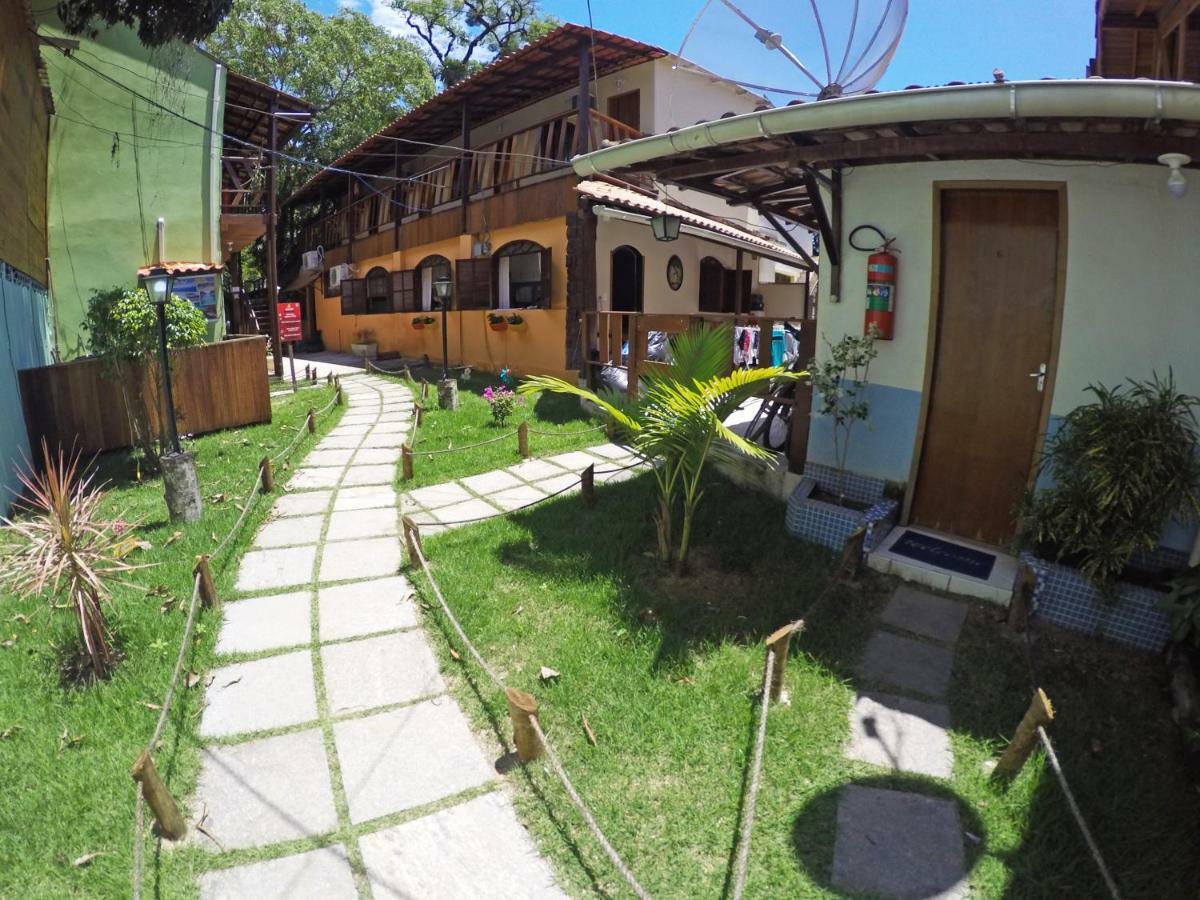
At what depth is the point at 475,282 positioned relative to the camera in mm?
13508

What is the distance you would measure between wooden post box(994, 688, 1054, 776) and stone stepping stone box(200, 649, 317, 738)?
3279 millimetres

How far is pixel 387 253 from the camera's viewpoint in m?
18.0

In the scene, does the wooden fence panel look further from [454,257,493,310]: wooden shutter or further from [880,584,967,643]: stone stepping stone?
[880,584,967,643]: stone stepping stone

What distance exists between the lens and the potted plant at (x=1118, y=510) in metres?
3.69

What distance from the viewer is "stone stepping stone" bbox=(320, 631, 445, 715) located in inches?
138

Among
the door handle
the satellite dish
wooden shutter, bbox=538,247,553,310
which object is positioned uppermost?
the satellite dish

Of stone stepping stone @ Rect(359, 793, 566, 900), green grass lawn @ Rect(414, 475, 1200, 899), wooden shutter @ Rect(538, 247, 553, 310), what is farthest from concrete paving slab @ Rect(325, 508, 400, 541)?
wooden shutter @ Rect(538, 247, 553, 310)

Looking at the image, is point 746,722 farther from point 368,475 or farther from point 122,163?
point 122,163

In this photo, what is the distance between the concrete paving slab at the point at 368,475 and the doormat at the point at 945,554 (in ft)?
16.5

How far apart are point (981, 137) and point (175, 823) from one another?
17.3 ft

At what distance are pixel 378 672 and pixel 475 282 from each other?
35.8 ft

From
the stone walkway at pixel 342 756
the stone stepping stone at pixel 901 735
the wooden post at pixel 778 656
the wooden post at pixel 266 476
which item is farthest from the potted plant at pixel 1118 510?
the wooden post at pixel 266 476

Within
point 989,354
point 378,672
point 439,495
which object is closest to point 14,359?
point 439,495

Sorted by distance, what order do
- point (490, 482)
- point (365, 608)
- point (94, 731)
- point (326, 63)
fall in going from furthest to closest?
point (326, 63) < point (490, 482) < point (365, 608) < point (94, 731)
